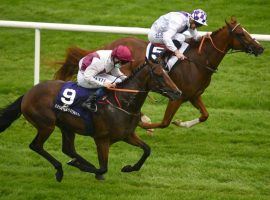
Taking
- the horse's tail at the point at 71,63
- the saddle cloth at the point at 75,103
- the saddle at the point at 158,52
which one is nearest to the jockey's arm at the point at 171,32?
the saddle at the point at 158,52

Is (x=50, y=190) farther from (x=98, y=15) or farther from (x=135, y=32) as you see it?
(x=98, y=15)

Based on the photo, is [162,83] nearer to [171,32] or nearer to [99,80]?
[99,80]

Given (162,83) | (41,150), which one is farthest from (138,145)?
(41,150)

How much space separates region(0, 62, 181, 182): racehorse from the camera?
7152 mm

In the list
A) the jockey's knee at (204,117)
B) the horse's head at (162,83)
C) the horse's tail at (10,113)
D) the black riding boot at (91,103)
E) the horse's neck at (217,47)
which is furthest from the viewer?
the jockey's knee at (204,117)

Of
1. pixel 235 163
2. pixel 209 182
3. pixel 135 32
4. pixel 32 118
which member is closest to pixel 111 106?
pixel 32 118

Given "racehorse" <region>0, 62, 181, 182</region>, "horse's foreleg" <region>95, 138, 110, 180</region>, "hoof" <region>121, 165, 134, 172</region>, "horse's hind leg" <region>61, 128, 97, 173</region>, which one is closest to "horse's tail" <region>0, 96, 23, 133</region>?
"racehorse" <region>0, 62, 181, 182</region>

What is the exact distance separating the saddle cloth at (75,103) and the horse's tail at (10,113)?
22.9 inches

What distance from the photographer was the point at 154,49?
9.21 m

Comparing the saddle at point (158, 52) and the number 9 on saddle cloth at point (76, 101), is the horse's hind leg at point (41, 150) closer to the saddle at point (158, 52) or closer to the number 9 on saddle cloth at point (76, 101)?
the number 9 on saddle cloth at point (76, 101)

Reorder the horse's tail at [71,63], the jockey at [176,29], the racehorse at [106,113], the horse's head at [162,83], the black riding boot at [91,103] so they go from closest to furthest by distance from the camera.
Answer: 1. the horse's head at [162,83]
2. the racehorse at [106,113]
3. the black riding boot at [91,103]
4. the jockey at [176,29]
5. the horse's tail at [71,63]

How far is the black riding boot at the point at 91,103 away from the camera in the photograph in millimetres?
7348

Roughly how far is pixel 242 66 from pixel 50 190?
683cm

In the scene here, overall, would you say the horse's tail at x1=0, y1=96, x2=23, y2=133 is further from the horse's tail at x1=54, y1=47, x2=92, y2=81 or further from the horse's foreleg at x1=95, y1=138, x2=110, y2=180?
the horse's tail at x1=54, y1=47, x2=92, y2=81
